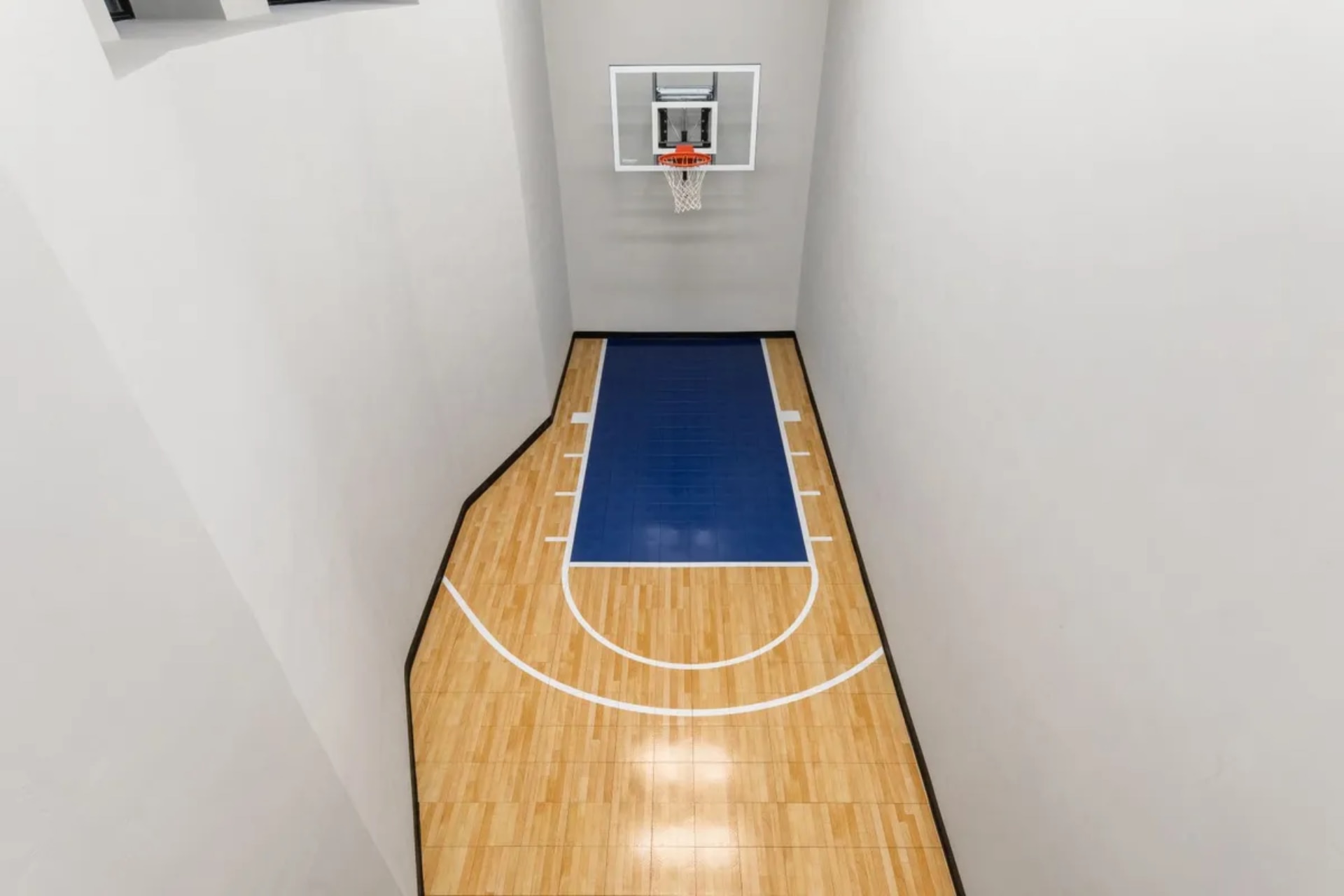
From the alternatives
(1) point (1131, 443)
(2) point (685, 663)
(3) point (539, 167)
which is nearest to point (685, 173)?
(3) point (539, 167)

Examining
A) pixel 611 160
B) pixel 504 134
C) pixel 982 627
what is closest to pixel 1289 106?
pixel 982 627

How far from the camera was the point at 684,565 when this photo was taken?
450 cm

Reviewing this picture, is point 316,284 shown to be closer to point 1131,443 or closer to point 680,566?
point 680,566

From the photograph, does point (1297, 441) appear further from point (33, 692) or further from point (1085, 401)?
Answer: point (33, 692)

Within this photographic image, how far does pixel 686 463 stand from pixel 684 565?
1.01 m

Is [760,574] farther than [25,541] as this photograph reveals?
Yes

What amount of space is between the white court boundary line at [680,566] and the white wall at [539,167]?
74cm

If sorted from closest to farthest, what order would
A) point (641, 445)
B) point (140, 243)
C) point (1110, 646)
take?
point (140, 243) < point (1110, 646) < point (641, 445)

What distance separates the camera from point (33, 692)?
4.55 ft

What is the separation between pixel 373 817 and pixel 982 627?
2.38m

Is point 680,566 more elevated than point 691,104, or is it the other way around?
point 691,104

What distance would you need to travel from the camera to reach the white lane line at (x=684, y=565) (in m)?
4.47

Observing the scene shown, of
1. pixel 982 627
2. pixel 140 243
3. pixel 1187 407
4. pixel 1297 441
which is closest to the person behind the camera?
pixel 1297 441

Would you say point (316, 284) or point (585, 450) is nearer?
point (316, 284)
